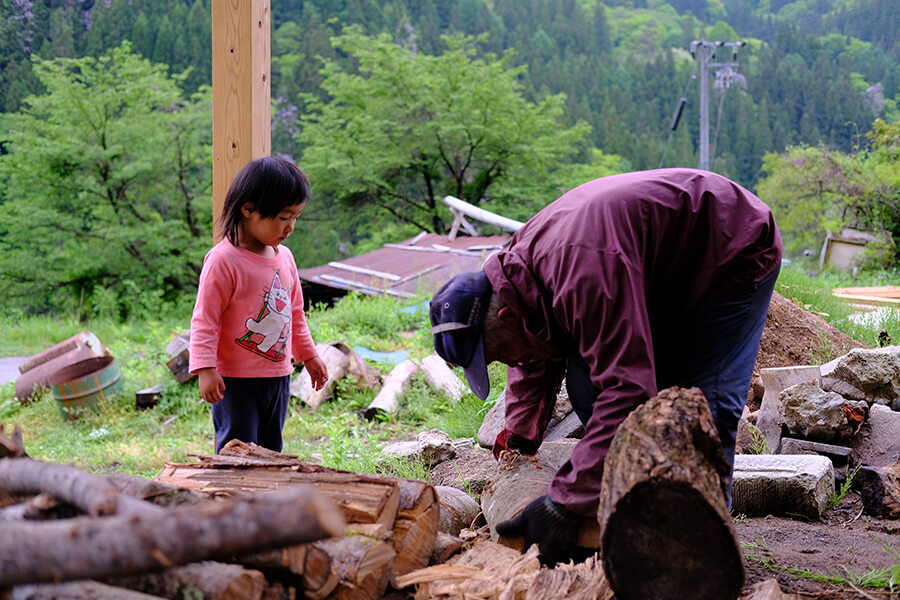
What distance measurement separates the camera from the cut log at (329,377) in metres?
5.69

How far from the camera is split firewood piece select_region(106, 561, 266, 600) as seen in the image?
4.35 ft

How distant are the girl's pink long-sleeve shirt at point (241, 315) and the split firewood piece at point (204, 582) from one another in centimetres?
125

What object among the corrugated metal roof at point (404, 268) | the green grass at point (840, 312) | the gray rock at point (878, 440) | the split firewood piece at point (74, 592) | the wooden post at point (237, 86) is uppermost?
the wooden post at point (237, 86)

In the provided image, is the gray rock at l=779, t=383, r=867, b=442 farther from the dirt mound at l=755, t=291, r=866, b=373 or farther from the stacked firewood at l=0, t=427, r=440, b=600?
the stacked firewood at l=0, t=427, r=440, b=600

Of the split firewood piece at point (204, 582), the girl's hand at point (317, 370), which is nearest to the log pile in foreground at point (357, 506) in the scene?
the split firewood piece at point (204, 582)

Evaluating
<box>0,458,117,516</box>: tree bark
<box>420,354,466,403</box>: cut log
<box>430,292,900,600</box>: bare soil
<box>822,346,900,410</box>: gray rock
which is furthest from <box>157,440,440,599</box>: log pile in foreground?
<box>420,354,466,403</box>: cut log

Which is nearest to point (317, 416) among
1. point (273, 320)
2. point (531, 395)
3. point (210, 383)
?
point (273, 320)

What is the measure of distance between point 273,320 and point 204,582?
152cm

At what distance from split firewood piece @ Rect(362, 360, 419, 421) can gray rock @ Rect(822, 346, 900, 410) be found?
9.72ft

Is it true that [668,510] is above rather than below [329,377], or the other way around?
above

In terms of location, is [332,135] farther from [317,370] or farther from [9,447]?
[9,447]

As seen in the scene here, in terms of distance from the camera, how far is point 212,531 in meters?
1.01

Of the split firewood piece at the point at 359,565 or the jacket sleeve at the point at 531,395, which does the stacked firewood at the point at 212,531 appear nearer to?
the split firewood piece at the point at 359,565

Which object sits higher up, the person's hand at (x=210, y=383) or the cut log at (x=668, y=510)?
the cut log at (x=668, y=510)
